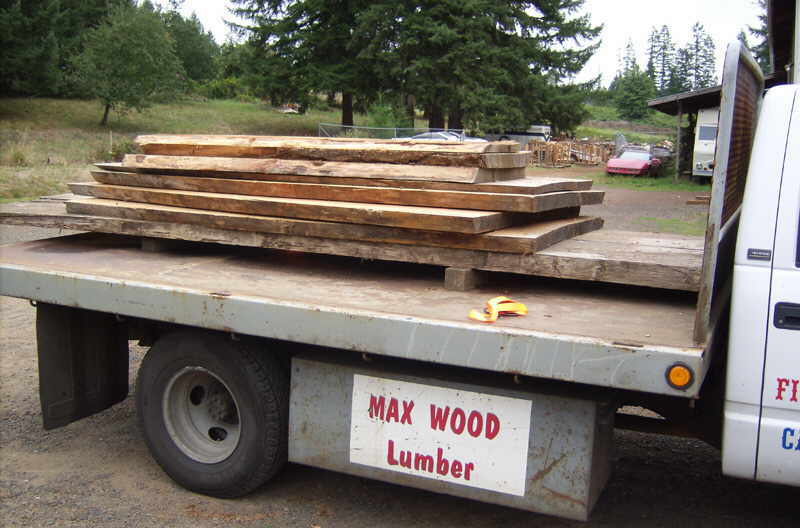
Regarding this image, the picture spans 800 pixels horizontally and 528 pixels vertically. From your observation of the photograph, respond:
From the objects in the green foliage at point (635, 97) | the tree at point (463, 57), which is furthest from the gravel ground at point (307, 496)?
the green foliage at point (635, 97)

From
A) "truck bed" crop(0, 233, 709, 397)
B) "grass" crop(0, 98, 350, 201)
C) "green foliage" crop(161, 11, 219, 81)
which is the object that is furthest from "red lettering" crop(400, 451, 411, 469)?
"green foliage" crop(161, 11, 219, 81)

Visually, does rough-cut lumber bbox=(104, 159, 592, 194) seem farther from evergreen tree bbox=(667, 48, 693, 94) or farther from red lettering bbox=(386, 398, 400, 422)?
evergreen tree bbox=(667, 48, 693, 94)

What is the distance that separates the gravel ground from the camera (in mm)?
3932

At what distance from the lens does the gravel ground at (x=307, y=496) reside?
3.93 meters

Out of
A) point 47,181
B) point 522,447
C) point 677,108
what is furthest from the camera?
point 677,108

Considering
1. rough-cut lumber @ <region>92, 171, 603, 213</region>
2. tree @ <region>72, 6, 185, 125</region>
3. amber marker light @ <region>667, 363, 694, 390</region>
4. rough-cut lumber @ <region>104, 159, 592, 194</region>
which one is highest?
tree @ <region>72, 6, 185, 125</region>

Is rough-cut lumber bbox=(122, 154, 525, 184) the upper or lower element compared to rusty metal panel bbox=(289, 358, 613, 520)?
upper

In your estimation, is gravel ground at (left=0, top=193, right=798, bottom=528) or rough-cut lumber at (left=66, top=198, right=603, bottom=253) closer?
rough-cut lumber at (left=66, top=198, right=603, bottom=253)

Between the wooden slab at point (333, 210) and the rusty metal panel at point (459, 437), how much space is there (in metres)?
0.73

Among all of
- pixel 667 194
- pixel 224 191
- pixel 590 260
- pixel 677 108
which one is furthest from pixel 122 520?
pixel 677 108

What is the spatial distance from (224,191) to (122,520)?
183 cm

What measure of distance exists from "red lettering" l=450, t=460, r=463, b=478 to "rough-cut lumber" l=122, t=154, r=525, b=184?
1.37m

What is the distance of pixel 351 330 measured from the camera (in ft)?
11.1

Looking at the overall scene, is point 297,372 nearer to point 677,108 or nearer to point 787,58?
point 787,58
